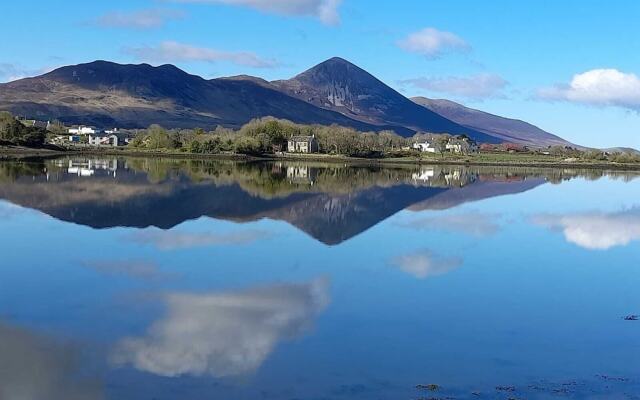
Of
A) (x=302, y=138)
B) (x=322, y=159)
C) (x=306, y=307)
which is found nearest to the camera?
(x=306, y=307)

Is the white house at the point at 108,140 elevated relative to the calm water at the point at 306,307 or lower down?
elevated

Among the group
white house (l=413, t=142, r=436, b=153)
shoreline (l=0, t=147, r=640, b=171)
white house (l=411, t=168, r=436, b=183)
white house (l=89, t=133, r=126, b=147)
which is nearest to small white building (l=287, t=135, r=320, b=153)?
shoreline (l=0, t=147, r=640, b=171)

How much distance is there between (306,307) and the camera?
37.7 feet

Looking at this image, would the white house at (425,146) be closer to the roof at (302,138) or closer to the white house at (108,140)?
the roof at (302,138)

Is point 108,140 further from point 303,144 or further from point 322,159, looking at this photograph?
point 322,159

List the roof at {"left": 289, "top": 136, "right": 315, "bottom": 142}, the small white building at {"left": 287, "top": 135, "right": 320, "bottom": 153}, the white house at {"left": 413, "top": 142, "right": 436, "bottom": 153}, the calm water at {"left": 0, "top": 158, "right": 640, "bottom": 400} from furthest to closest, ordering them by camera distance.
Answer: the white house at {"left": 413, "top": 142, "right": 436, "bottom": 153}, the roof at {"left": 289, "top": 136, "right": 315, "bottom": 142}, the small white building at {"left": 287, "top": 135, "right": 320, "bottom": 153}, the calm water at {"left": 0, "top": 158, "right": 640, "bottom": 400}

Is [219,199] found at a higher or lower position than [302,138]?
A: lower

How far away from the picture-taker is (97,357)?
8.41m

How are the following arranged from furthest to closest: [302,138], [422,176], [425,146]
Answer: [425,146], [302,138], [422,176]

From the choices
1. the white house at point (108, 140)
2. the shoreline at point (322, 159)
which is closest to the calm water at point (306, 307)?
the shoreline at point (322, 159)

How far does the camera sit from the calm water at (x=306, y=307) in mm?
7957

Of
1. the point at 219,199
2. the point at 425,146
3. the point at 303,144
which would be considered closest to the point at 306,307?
the point at 219,199

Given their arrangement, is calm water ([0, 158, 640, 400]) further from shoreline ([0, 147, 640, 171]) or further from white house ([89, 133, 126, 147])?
white house ([89, 133, 126, 147])

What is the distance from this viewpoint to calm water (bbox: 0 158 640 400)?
7.96m
